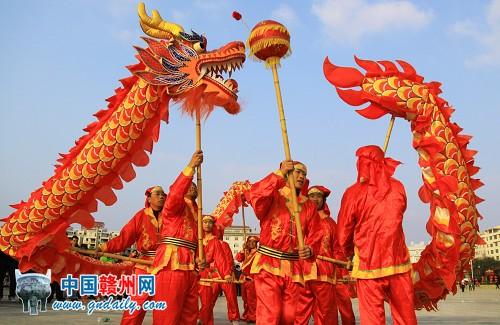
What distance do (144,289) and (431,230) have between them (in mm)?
2887

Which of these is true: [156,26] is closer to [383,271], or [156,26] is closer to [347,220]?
[347,220]

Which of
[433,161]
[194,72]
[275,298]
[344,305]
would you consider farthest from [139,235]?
[433,161]

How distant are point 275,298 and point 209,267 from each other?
4.10 metres

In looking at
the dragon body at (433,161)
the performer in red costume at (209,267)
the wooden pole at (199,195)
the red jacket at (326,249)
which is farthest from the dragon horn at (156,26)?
the performer in red costume at (209,267)

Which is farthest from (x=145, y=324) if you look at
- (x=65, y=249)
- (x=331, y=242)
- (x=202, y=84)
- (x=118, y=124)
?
(x=202, y=84)

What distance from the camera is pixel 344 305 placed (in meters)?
7.05

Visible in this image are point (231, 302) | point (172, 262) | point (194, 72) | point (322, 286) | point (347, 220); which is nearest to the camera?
point (347, 220)

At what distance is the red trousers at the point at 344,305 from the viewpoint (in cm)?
695

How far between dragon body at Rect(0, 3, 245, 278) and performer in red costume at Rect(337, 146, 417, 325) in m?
1.69

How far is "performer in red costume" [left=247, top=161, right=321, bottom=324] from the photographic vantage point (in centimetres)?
457

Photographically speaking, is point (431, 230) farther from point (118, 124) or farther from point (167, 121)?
point (118, 124)

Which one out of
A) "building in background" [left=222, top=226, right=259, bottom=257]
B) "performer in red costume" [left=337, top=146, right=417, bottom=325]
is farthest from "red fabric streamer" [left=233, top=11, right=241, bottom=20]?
"building in background" [left=222, top=226, right=259, bottom=257]

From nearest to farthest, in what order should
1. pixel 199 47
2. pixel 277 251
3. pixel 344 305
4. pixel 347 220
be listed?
pixel 347 220 < pixel 277 251 < pixel 199 47 < pixel 344 305

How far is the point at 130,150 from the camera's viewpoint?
5.55 meters
